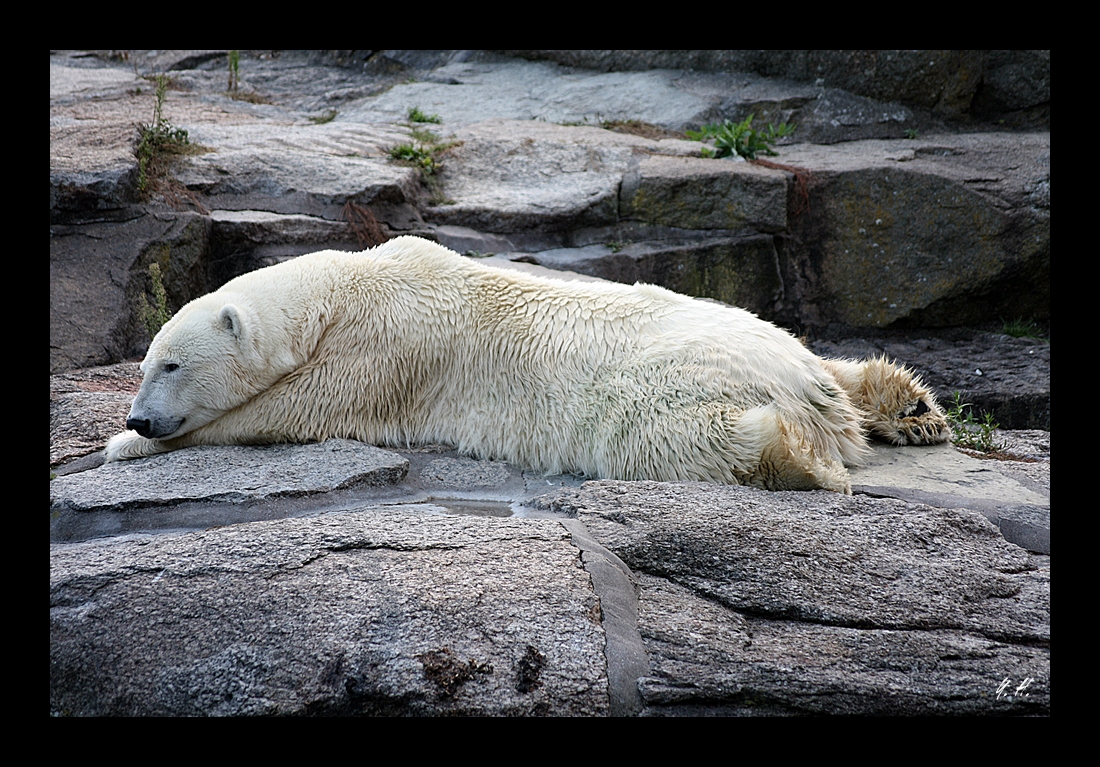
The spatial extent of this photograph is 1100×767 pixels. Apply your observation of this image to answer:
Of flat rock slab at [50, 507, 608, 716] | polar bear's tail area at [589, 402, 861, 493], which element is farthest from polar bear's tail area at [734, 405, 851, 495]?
flat rock slab at [50, 507, 608, 716]

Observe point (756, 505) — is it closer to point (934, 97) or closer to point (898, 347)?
point (898, 347)

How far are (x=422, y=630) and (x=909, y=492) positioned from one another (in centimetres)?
214

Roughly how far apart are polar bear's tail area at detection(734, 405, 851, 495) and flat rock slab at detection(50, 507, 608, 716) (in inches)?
42.2

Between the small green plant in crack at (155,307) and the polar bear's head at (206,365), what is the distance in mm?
1649

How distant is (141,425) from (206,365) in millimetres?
363

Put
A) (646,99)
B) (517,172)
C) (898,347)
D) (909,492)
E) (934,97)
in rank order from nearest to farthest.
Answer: (909,492), (898,347), (517,172), (934,97), (646,99)

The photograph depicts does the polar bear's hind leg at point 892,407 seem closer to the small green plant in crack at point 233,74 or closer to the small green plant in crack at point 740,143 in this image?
the small green plant in crack at point 740,143

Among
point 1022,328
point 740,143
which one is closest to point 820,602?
point 1022,328

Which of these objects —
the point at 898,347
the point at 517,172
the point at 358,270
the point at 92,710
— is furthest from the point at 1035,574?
the point at 517,172

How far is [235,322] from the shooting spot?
3723 millimetres

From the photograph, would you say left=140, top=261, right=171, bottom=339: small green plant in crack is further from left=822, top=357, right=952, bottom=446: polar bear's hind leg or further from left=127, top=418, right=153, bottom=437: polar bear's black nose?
left=822, top=357, right=952, bottom=446: polar bear's hind leg

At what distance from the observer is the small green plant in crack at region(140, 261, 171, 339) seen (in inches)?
208

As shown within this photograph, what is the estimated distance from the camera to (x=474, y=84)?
9.86 m

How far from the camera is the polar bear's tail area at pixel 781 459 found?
10.7 feet
